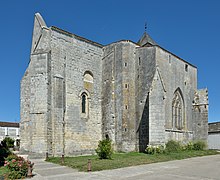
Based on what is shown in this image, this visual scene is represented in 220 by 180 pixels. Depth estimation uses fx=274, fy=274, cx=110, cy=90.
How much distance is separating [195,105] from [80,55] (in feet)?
44.9

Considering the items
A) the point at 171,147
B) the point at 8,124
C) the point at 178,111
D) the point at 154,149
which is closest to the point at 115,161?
the point at 154,149

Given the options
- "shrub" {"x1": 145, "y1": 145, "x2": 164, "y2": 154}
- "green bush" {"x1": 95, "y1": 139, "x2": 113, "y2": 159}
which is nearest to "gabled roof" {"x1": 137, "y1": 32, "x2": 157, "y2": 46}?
"shrub" {"x1": 145, "y1": 145, "x2": 164, "y2": 154}

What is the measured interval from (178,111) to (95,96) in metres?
8.63

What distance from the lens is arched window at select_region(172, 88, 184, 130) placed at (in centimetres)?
2612

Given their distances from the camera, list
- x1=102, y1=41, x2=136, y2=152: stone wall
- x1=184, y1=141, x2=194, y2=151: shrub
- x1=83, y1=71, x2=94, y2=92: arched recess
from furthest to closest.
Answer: x1=184, y1=141, x2=194, y2=151: shrub → x1=83, y1=71, x2=94, y2=92: arched recess → x1=102, y1=41, x2=136, y2=152: stone wall

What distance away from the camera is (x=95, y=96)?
2398cm

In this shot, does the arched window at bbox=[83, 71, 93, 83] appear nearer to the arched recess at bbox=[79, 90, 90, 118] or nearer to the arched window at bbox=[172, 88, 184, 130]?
the arched recess at bbox=[79, 90, 90, 118]

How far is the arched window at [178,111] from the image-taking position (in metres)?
26.1

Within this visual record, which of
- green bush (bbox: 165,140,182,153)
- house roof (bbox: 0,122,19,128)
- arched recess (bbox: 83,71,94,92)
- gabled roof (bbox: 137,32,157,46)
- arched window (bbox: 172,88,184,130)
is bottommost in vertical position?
green bush (bbox: 165,140,182,153)

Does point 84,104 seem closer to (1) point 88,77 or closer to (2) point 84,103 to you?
(2) point 84,103

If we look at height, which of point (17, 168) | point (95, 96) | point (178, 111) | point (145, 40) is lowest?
point (17, 168)

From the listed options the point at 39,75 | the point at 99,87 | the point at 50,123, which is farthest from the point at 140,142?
the point at 39,75

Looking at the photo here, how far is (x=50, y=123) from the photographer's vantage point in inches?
754

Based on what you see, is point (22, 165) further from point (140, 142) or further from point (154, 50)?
point (154, 50)
